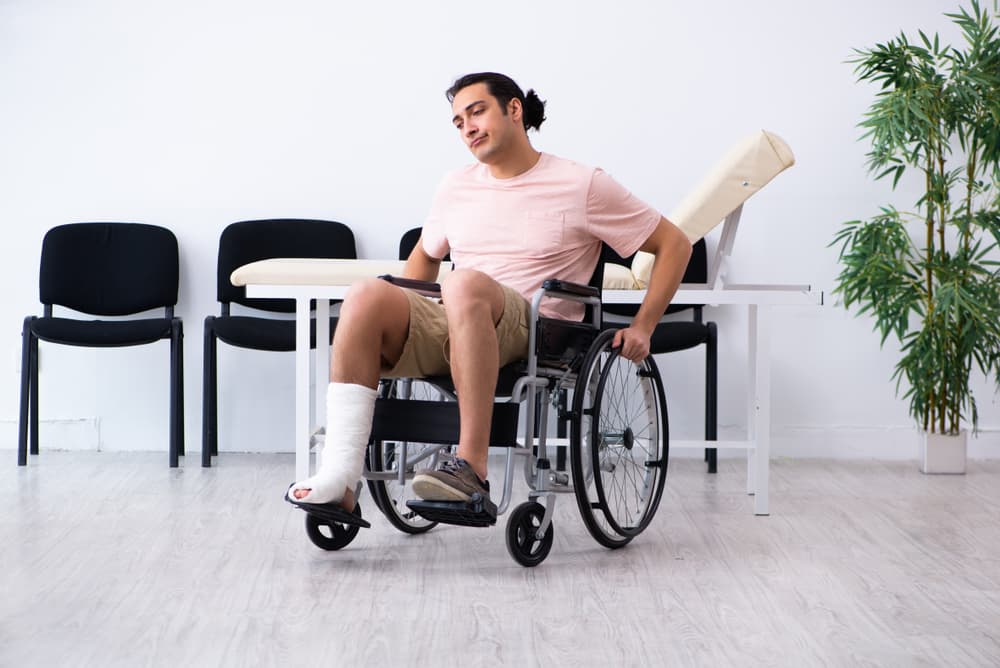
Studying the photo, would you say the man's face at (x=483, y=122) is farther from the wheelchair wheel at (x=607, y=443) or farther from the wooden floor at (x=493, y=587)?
the wooden floor at (x=493, y=587)

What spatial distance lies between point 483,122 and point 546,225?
10.1 inches

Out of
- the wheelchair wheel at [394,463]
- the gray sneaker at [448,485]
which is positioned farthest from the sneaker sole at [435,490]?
the wheelchair wheel at [394,463]

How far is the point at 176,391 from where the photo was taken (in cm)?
360

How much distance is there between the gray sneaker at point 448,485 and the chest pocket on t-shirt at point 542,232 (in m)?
0.53

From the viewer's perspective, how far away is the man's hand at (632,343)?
2254mm

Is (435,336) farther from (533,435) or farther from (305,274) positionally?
(305,274)

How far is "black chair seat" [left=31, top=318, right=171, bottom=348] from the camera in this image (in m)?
3.54

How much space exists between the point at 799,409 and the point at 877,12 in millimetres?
1469

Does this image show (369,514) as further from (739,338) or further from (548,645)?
(739,338)

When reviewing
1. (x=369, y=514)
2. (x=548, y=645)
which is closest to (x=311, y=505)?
(x=548, y=645)

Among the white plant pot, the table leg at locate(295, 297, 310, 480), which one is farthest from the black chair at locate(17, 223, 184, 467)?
the white plant pot

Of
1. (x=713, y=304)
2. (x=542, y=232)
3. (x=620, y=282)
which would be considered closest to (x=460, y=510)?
(x=542, y=232)

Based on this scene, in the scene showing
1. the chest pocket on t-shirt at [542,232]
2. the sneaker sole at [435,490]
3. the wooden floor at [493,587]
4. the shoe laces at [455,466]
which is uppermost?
Answer: the chest pocket on t-shirt at [542,232]

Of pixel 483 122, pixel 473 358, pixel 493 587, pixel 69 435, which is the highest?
pixel 483 122
